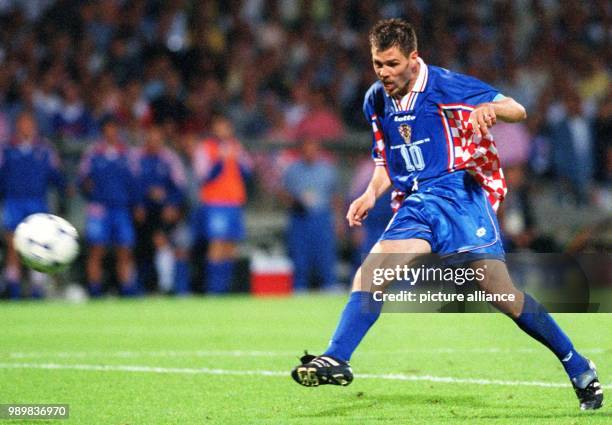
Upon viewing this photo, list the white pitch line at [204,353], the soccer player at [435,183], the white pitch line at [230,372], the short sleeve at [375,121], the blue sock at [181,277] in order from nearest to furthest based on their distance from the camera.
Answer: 1. the soccer player at [435,183]
2. the short sleeve at [375,121]
3. the white pitch line at [230,372]
4. the white pitch line at [204,353]
5. the blue sock at [181,277]

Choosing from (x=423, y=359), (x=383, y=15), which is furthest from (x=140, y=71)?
(x=423, y=359)

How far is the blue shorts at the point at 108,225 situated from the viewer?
A: 15.9m

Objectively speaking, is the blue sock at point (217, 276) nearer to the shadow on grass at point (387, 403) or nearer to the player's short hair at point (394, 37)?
the shadow on grass at point (387, 403)

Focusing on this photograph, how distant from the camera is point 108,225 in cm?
1608

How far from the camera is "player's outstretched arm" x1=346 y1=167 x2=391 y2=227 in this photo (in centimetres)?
658

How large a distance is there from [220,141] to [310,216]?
1697mm

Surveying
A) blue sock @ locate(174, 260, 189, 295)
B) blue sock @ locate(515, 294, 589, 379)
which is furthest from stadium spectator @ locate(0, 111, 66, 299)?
blue sock @ locate(515, 294, 589, 379)

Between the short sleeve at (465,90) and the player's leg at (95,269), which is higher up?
the short sleeve at (465,90)

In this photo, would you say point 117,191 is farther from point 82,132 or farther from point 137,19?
point 137,19

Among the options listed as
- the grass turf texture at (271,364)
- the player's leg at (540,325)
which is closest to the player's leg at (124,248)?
the grass turf texture at (271,364)

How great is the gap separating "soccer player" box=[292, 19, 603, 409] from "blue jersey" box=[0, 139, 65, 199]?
966 centimetres

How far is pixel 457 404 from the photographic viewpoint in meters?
6.57

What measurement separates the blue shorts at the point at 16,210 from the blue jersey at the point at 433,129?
9.92 m

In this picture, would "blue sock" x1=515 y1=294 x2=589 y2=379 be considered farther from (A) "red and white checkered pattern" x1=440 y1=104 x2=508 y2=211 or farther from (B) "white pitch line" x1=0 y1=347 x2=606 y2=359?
(B) "white pitch line" x1=0 y1=347 x2=606 y2=359
